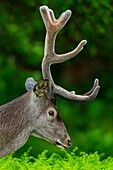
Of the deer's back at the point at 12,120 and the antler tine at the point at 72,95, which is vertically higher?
the antler tine at the point at 72,95

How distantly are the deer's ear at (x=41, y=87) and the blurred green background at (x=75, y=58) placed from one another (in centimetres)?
260

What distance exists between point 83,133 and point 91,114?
1574 mm

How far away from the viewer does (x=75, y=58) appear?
57.6 feet

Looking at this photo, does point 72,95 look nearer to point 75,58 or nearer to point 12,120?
point 12,120

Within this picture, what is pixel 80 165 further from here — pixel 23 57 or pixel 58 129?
pixel 23 57

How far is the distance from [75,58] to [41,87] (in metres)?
9.07

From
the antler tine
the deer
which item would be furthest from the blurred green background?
the deer

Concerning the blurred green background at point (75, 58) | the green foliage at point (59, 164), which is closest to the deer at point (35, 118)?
the green foliage at point (59, 164)

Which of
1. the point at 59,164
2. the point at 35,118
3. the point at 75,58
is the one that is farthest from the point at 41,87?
the point at 75,58

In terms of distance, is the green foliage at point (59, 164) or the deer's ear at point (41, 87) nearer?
the deer's ear at point (41, 87)

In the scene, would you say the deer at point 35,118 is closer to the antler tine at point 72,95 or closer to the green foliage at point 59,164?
the antler tine at point 72,95

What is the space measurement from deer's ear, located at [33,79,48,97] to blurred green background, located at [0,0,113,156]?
2.60 m

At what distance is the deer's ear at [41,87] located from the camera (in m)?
8.50

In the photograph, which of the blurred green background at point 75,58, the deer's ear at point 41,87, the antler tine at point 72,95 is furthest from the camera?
the blurred green background at point 75,58
